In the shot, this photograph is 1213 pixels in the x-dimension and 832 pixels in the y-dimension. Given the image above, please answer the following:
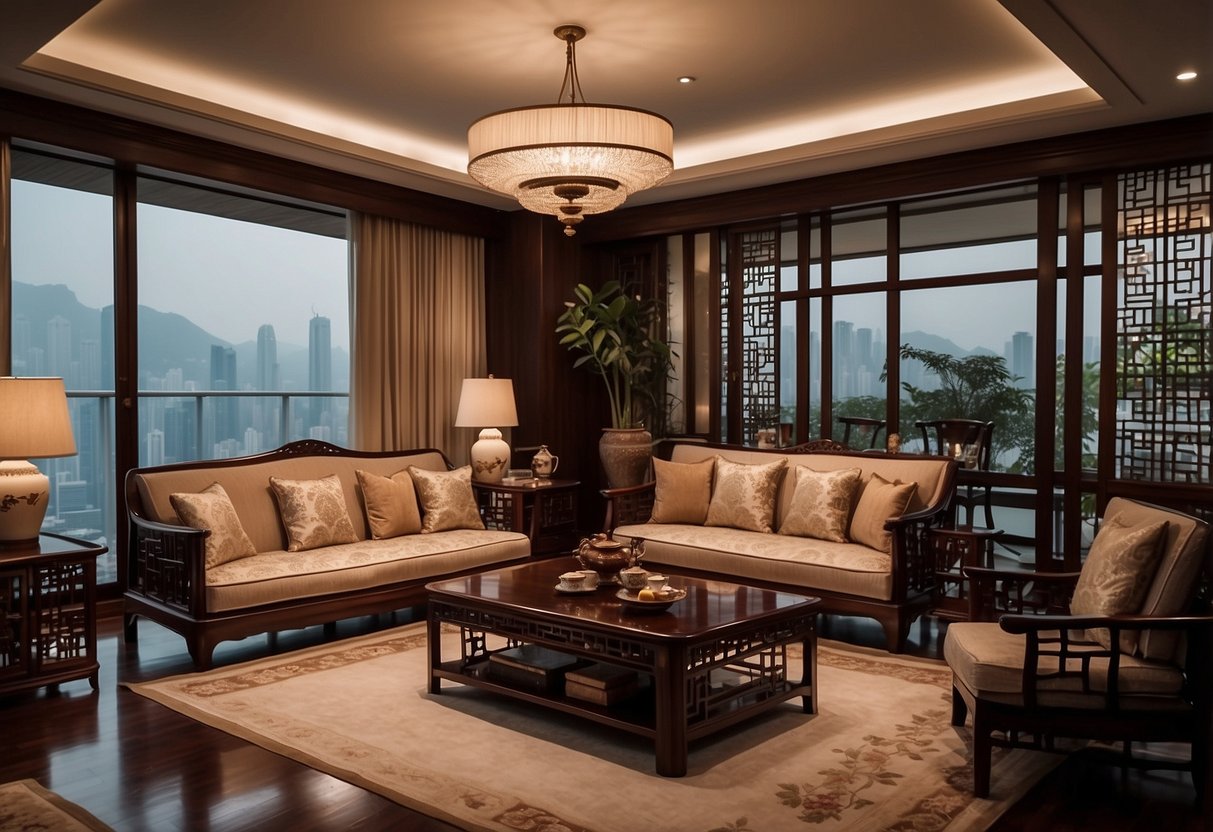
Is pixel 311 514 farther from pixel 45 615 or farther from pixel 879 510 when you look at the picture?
pixel 879 510

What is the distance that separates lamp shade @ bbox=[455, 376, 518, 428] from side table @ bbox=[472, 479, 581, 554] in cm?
44

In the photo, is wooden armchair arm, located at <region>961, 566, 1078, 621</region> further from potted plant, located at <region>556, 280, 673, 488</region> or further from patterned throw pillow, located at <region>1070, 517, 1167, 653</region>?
potted plant, located at <region>556, 280, 673, 488</region>

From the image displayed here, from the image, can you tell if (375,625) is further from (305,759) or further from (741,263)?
(741,263)

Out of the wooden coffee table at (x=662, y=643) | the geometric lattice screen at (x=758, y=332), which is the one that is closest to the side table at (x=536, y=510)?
the geometric lattice screen at (x=758, y=332)

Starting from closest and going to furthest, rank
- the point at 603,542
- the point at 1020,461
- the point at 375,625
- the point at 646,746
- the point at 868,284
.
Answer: the point at 646,746, the point at 603,542, the point at 375,625, the point at 1020,461, the point at 868,284

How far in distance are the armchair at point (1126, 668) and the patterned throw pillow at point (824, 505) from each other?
2.03 metres

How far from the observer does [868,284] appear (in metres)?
5.94

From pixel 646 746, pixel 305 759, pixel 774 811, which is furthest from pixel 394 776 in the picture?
pixel 774 811

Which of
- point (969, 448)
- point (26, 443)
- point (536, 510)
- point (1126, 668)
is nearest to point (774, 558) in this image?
point (536, 510)

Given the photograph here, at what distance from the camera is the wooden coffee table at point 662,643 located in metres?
2.99

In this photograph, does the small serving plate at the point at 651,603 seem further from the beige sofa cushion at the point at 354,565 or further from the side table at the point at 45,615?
the side table at the point at 45,615

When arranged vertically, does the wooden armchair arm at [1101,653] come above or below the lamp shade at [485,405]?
below

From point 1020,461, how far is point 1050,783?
2.88m

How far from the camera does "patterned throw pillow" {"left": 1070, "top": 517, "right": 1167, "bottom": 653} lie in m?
2.82
